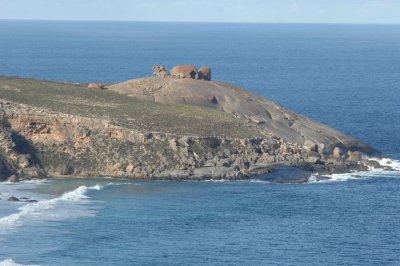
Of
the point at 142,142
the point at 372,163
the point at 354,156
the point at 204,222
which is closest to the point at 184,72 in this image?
the point at 142,142

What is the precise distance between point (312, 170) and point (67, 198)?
24247mm

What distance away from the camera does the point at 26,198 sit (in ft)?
291

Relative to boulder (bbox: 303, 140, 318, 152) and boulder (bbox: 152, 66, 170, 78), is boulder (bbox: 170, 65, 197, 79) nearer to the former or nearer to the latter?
boulder (bbox: 152, 66, 170, 78)

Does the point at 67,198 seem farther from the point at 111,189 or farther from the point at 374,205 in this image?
the point at 374,205

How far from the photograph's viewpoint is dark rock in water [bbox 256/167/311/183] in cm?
9881

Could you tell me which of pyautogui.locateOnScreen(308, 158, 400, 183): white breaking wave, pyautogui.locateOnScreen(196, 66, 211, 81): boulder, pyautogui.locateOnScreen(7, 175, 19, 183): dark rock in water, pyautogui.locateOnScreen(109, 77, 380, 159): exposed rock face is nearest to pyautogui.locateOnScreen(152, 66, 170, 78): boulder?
pyautogui.locateOnScreen(109, 77, 380, 159): exposed rock face

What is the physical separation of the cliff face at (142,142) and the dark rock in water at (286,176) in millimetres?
941

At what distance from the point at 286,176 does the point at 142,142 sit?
13295 mm

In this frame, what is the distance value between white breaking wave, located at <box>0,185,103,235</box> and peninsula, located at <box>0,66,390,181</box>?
25.4 feet

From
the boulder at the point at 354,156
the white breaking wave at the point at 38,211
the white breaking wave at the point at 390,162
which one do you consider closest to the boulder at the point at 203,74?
the boulder at the point at 354,156

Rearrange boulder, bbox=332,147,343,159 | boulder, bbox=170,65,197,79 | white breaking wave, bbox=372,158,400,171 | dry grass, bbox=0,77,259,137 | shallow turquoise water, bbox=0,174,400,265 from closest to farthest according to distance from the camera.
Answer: shallow turquoise water, bbox=0,174,400,265 → dry grass, bbox=0,77,259,137 → white breaking wave, bbox=372,158,400,171 → boulder, bbox=332,147,343,159 → boulder, bbox=170,65,197,79

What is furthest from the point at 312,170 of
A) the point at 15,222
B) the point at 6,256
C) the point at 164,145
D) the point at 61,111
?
the point at 6,256

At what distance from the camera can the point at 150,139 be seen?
10306 cm

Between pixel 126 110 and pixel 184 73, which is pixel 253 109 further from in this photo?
pixel 126 110
